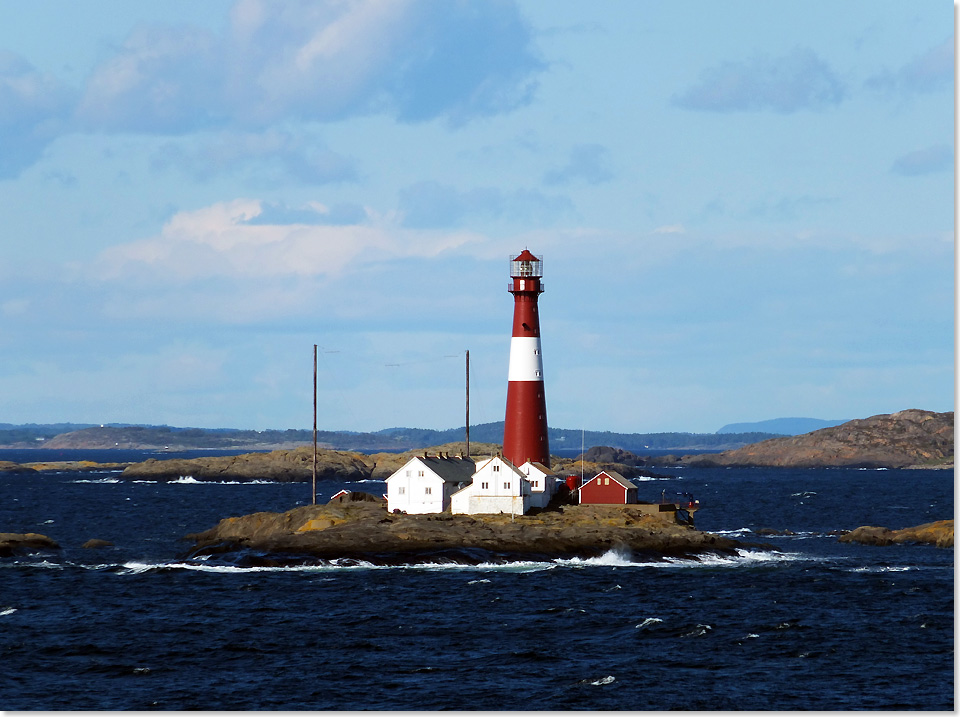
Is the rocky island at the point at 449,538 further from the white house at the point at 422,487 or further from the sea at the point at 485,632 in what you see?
the white house at the point at 422,487

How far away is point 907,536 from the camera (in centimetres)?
8619

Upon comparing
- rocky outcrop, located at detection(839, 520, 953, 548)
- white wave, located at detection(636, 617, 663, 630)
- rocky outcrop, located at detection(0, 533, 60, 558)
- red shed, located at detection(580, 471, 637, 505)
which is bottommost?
white wave, located at detection(636, 617, 663, 630)

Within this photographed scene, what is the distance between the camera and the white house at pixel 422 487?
82.6 meters

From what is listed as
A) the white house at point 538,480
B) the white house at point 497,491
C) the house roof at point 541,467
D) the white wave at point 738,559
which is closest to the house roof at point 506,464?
the white house at point 497,491

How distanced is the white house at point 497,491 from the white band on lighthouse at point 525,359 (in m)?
5.72

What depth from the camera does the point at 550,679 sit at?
4128 cm

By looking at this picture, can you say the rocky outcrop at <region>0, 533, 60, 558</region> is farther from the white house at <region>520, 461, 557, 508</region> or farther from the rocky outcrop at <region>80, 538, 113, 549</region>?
the white house at <region>520, 461, 557, 508</region>

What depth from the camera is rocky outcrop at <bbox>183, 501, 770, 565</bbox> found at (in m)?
71.8

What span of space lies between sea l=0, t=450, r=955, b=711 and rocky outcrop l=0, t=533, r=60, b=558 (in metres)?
1.48

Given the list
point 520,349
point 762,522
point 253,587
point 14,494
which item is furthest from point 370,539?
point 14,494

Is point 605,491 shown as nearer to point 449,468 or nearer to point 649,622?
point 449,468

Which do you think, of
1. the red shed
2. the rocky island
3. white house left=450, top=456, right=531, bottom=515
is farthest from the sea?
the red shed

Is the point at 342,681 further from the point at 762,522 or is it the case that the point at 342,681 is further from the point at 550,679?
the point at 762,522

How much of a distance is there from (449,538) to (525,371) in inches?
550
